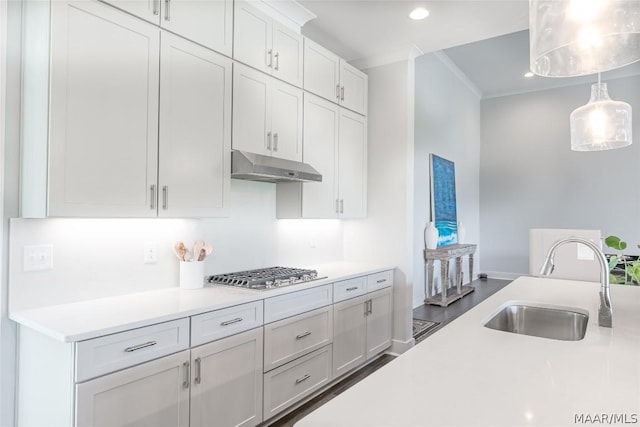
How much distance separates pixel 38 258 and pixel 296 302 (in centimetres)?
143

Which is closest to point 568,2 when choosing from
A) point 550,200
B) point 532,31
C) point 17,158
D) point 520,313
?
point 532,31

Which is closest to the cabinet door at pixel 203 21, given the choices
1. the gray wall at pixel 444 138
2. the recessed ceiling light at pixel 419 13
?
the recessed ceiling light at pixel 419 13

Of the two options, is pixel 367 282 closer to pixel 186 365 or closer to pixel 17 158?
pixel 186 365

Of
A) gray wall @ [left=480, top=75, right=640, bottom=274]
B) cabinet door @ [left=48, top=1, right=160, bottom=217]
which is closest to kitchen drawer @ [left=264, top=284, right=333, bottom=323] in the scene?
cabinet door @ [left=48, top=1, right=160, bottom=217]

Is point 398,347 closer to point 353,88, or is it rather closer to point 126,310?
point 353,88

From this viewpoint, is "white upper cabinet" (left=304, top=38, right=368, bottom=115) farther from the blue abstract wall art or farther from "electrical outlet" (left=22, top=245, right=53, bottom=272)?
the blue abstract wall art

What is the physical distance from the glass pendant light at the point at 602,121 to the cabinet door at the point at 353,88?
5.82 feet

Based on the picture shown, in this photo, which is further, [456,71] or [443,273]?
[456,71]

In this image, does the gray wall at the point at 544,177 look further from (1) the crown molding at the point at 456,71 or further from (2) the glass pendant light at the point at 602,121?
(2) the glass pendant light at the point at 602,121

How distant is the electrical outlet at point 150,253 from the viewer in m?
2.38

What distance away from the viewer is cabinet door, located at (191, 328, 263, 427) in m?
2.00

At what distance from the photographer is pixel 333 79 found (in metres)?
3.49

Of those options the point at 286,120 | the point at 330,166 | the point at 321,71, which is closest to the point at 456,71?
the point at 321,71

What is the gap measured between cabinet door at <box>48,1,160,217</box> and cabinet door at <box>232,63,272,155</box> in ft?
1.86
